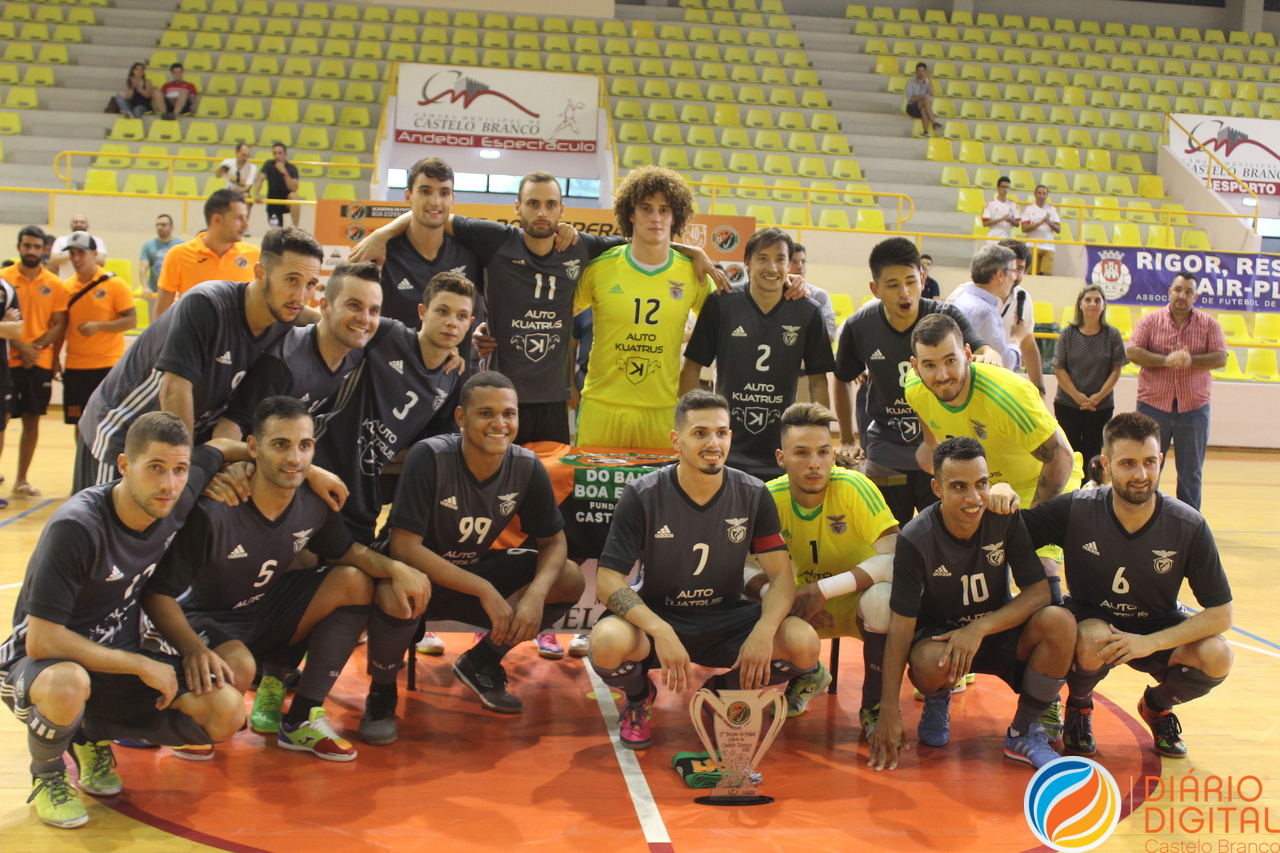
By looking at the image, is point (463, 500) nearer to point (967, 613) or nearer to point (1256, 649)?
point (967, 613)

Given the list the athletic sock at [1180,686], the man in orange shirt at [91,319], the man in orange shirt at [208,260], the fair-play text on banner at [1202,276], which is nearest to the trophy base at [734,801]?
the athletic sock at [1180,686]

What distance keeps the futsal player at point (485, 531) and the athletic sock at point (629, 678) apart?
1.24 ft

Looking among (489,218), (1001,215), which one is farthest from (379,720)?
(1001,215)

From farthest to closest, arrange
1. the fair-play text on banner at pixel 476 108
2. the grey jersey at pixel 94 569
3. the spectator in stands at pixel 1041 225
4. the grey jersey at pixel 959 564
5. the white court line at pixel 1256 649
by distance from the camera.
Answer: the fair-play text on banner at pixel 476 108, the spectator in stands at pixel 1041 225, the white court line at pixel 1256 649, the grey jersey at pixel 959 564, the grey jersey at pixel 94 569

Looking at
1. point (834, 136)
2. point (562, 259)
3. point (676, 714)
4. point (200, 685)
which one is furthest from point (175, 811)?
point (834, 136)

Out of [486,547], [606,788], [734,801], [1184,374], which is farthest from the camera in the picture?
[1184,374]

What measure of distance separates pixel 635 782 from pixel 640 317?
2203 mm

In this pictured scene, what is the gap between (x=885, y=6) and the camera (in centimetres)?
2214

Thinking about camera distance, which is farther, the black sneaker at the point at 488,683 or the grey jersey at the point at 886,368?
the grey jersey at the point at 886,368

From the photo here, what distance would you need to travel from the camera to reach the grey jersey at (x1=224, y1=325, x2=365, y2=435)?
3.99 metres

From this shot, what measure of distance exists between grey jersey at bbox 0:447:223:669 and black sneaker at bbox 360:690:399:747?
881 mm

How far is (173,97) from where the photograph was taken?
16234 mm

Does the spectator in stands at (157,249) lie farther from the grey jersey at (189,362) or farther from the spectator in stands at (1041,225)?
the spectator in stands at (1041,225)

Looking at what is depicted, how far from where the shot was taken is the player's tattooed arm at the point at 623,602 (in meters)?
3.70
